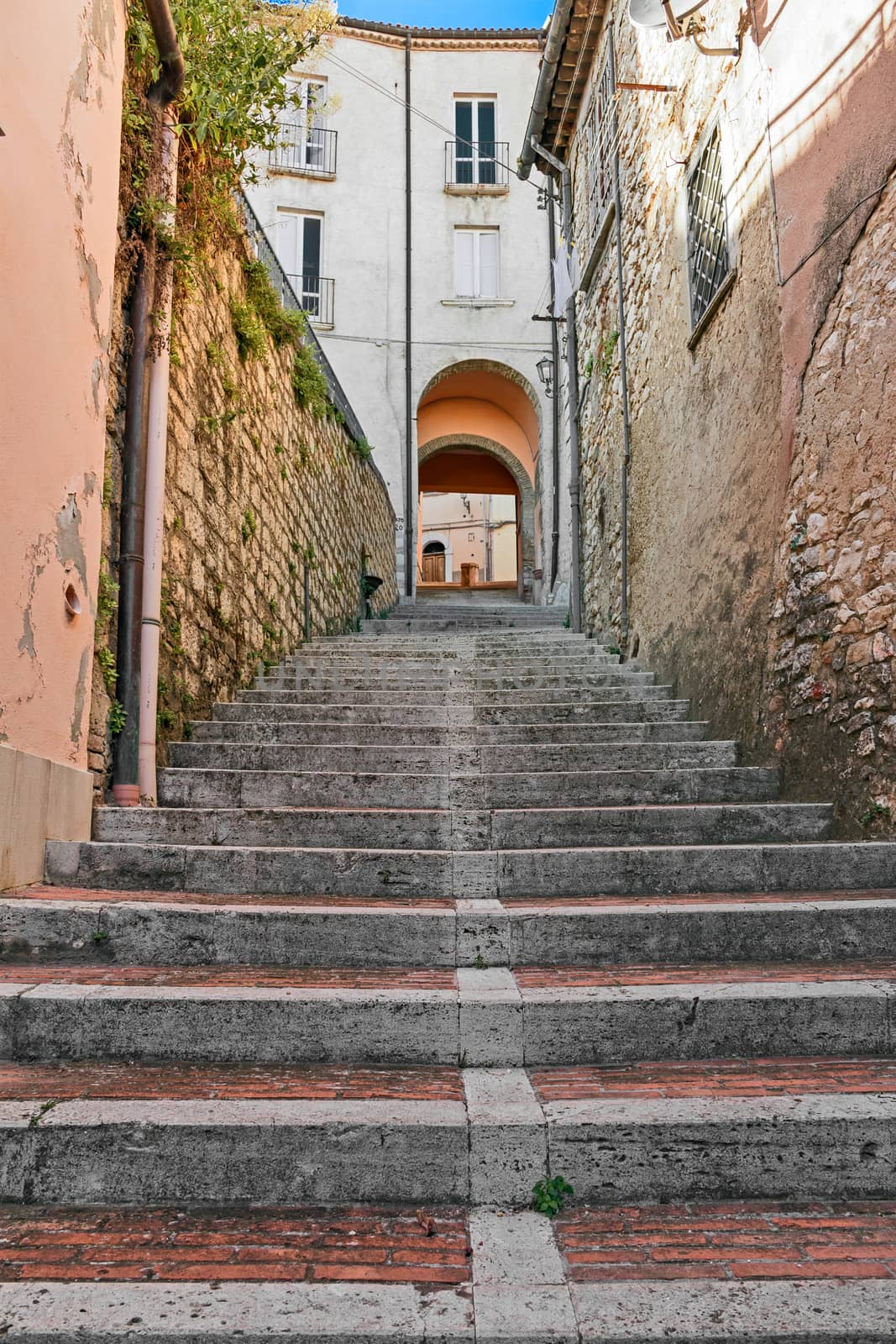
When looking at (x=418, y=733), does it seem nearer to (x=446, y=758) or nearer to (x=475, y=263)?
(x=446, y=758)

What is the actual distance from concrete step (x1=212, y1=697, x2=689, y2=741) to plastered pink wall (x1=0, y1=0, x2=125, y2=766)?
1.75 metres

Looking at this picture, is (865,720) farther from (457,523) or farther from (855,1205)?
(457,523)

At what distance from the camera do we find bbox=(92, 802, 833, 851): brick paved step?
379cm

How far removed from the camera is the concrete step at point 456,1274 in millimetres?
1660

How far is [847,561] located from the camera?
4039mm

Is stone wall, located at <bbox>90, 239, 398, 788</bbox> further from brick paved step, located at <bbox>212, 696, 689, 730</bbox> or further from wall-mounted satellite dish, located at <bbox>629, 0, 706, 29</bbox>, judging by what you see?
wall-mounted satellite dish, located at <bbox>629, 0, 706, 29</bbox>

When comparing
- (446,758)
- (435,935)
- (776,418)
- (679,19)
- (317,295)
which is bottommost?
(435,935)

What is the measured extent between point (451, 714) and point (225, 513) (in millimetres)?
1818

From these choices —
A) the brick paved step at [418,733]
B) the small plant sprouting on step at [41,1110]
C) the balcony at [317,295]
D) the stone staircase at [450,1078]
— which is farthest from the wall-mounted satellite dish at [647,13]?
the balcony at [317,295]

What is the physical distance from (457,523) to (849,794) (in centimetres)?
2780

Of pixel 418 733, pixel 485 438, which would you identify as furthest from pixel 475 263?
pixel 418 733

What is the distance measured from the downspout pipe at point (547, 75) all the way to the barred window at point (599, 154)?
0.58m

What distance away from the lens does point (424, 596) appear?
17.4 metres

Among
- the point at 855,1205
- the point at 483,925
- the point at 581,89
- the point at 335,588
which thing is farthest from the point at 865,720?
the point at 581,89
